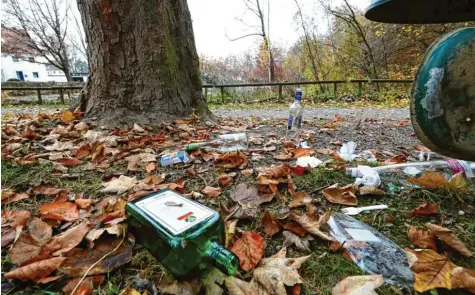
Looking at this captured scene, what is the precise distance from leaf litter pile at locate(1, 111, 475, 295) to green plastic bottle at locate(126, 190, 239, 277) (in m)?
0.03

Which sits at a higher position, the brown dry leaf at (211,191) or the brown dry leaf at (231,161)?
the brown dry leaf at (231,161)

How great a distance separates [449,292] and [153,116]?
2.04 m

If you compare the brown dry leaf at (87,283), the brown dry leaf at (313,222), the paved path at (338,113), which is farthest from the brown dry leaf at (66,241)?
the paved path at (338,113)

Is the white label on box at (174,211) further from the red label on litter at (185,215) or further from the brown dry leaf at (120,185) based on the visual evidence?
the brown dry leaf at (120,185)

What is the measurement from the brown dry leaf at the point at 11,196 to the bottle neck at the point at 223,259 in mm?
882

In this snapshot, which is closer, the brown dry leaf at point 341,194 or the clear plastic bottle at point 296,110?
the brown dry leaf at point 341,194

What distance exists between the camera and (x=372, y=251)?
27.8 inches

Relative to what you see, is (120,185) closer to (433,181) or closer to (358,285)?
(358,285)

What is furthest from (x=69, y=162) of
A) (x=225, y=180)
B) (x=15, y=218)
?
(x=225, y=180)

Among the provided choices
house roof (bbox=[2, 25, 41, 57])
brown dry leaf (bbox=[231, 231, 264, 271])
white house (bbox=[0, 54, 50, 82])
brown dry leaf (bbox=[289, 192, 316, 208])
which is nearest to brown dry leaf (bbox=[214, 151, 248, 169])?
brown dry leaf (bbox=[289, 192, 316, 208])

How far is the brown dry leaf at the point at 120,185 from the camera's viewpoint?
109cm

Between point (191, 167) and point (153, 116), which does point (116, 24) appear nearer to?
point (153, 116)

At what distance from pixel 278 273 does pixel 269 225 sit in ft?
0.68

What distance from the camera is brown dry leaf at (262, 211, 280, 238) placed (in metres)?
0.79
